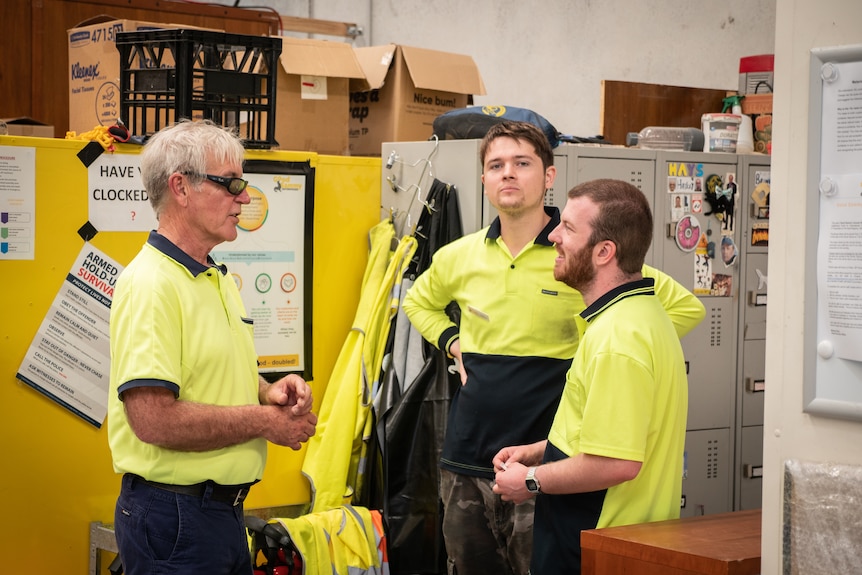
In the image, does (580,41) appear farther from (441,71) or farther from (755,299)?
(755,299)

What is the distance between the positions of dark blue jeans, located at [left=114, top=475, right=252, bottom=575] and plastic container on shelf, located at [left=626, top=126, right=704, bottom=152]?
110 inches

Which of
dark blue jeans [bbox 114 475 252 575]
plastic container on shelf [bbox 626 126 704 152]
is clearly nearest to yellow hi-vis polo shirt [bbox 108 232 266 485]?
dark blue jeans [bbox 114 475 252 575]

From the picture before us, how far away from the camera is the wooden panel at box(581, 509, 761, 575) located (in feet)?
5.81

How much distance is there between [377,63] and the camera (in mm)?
4539

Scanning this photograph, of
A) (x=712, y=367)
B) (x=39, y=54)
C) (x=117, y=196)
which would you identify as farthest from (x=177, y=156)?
(x=39, y=54)

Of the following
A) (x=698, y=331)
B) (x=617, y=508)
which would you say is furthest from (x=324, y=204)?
(x=617, y=508)

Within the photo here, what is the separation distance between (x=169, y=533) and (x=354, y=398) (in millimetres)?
1657

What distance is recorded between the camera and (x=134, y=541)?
2.24 metres

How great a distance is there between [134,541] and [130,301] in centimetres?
54

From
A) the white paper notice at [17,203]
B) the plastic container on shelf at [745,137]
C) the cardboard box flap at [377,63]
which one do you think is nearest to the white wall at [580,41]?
the plastic container on shelf at [745,137]

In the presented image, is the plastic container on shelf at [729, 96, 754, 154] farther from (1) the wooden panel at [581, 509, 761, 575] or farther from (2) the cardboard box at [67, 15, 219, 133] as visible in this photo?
(1) the wooden panel at [581, 509, 761, 575]

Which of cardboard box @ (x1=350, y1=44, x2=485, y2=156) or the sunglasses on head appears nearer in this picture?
the sunglasses on head

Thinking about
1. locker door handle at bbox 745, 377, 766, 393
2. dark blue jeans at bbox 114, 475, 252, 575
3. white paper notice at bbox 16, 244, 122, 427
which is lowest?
dark blue jeans at bbox 114, 475, 252, 575

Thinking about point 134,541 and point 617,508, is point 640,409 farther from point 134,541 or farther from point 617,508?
point 134,541
